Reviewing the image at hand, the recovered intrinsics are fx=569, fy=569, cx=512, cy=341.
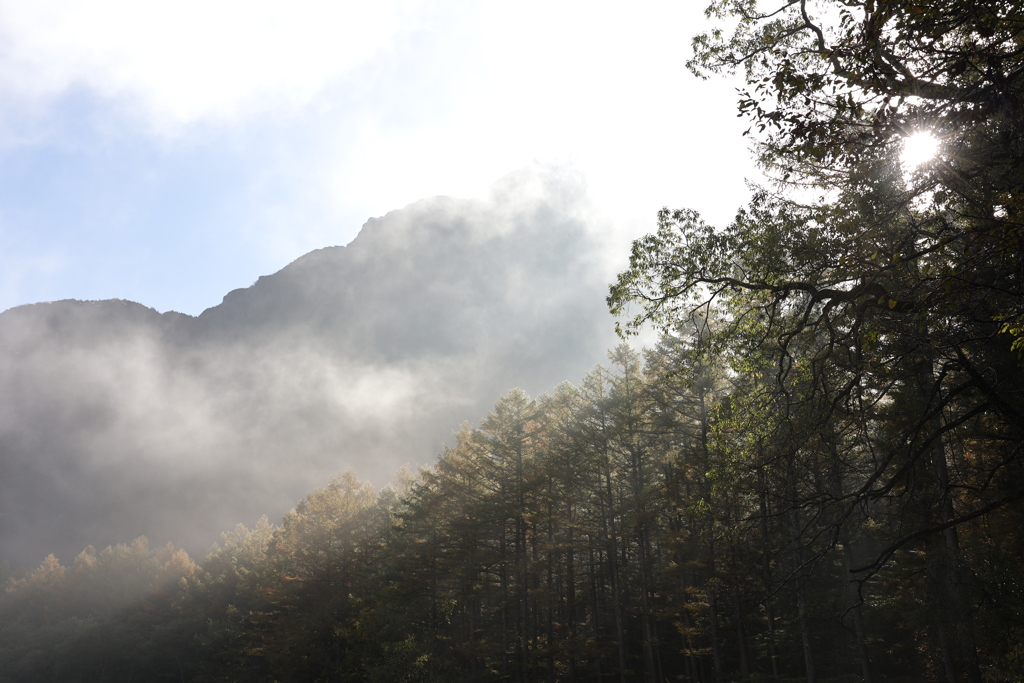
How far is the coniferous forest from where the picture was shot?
673cm

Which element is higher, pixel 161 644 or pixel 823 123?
pixel 823 123

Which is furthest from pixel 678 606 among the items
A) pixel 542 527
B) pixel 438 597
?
pixel 438 597

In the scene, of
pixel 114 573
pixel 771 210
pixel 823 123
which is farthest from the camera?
pixel 114 573

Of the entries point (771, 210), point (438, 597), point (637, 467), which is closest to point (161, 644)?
point (438, 597)

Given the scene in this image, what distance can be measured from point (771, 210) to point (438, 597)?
2704 centimetres

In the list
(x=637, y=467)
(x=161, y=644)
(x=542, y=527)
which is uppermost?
(x=637, y=467)

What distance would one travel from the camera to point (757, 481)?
975cm

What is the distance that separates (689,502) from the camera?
67.4 feet

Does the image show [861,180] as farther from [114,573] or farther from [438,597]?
[114,573]

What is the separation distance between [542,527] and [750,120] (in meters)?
24.6

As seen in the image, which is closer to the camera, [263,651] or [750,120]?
[750,120]

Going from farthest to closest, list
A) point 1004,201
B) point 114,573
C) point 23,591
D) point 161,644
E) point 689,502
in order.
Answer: point 23,591, point 114,573, point 161,644, point 689,502, point 1004,201

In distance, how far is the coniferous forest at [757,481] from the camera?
673 centimetres

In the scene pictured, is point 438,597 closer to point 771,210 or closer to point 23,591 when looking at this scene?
point 771,210
